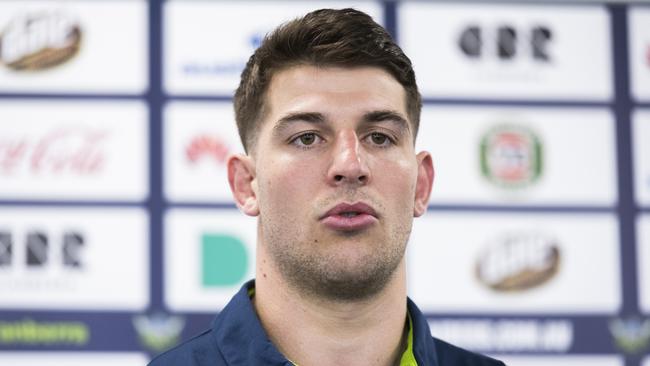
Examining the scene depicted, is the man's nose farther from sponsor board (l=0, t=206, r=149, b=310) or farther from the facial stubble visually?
sponsor board (l=0, t=206, r=149, b=310)

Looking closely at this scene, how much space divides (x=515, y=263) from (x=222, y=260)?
86 cm

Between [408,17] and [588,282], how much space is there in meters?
0.96

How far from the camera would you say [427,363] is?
1345 millimetres

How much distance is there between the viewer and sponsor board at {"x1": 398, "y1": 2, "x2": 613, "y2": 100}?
10.4ft

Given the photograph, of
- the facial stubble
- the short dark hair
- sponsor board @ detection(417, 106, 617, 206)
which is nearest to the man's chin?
the facial stubble

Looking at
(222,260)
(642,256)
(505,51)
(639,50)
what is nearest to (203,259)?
(222,260)

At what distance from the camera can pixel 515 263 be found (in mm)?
3117

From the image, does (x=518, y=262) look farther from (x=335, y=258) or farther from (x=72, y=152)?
(x=335, y=258)

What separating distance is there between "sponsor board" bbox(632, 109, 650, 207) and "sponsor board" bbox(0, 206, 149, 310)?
147 cm

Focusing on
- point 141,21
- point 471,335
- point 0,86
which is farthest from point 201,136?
point 471,335

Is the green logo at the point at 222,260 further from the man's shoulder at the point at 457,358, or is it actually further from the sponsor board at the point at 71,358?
the man's shoulder at the point at 457,358

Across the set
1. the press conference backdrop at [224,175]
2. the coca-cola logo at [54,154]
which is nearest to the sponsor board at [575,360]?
the press conference backdrop at [224,175]

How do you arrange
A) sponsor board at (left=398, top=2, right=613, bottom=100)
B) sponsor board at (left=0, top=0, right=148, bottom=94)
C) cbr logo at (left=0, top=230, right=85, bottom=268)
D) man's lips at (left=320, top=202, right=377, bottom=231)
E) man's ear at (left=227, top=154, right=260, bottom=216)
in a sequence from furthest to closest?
sponsor board at (left=398, top=2, right=613, bottom=100) < sponsor board at (left=0, top=0, right=148, bottom=94) < cbr logo at (left=0, top=230, right=85, bottom=268) < man's ear at (left=227, top=154, right=260, bottom=216) < man's lips at (left=320, top=202, right=377, bottom=231)

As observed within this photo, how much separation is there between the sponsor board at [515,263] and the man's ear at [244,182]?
1.70 meters
